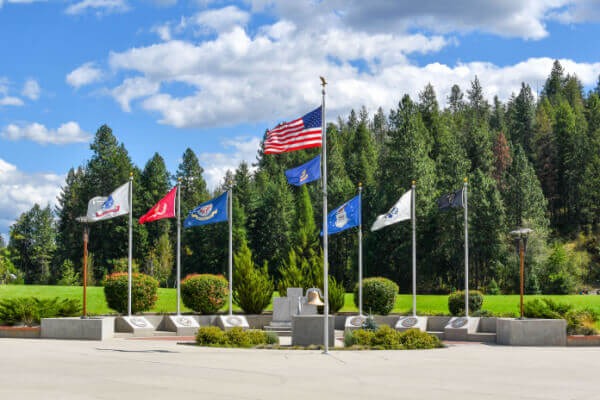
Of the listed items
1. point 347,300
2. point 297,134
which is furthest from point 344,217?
point 347,300

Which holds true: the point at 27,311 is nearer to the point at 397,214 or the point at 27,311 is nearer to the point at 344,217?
the point at 344,217

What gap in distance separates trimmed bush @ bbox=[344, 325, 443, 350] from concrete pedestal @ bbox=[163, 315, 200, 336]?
28.2ft

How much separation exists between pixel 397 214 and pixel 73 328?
46.0 ft

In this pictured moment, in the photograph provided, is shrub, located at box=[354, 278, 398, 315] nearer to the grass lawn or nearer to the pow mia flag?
the pow mia flag

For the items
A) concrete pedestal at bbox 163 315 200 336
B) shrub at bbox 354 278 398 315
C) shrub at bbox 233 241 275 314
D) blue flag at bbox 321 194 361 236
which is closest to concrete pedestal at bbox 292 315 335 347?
blue flag at bbox 321 194 361 236

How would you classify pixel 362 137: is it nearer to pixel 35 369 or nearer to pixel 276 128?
pixel 276 128

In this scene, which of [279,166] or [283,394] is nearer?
[283,394]

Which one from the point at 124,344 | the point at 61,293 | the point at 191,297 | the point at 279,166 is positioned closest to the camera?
the point at 124,344

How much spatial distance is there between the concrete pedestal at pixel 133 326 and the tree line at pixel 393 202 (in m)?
24.1

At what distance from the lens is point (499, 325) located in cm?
2419

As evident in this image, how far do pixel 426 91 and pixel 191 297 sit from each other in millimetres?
77079

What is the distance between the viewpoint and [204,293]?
101ft

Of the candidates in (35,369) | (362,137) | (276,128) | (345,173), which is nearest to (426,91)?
(362,137)

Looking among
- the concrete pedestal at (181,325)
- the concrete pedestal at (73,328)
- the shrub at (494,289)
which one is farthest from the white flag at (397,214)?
the shrub at (494,289)
